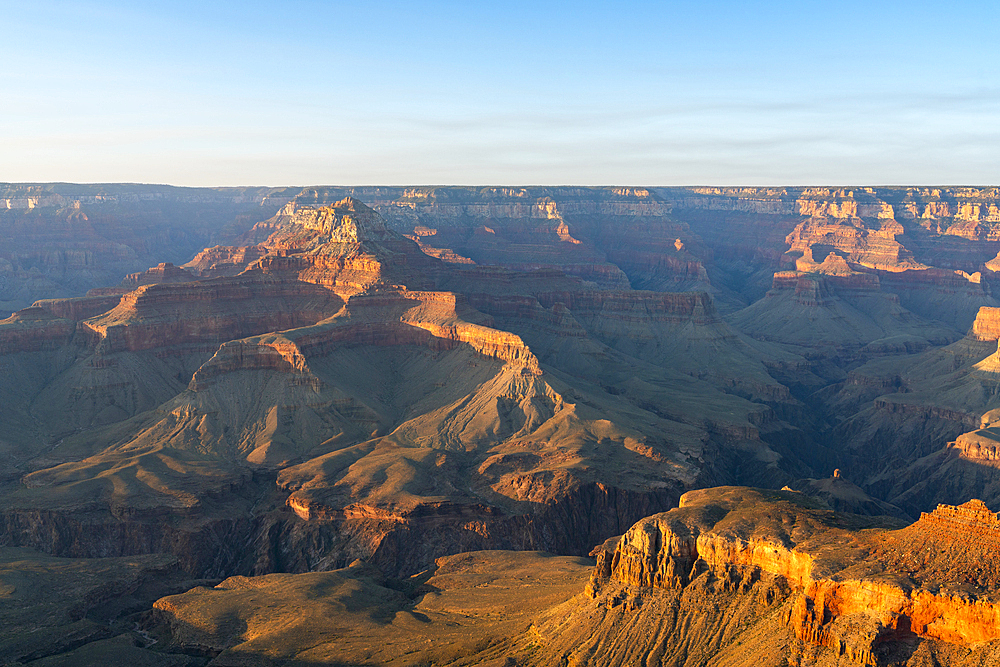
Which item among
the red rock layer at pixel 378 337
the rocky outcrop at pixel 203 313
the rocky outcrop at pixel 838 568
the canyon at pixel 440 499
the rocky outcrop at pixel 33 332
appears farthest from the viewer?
the rocky outcrop at pixel 203 313

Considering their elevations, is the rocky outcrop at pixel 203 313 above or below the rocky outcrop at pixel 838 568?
above

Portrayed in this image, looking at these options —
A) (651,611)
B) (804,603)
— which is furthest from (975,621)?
(651,611)

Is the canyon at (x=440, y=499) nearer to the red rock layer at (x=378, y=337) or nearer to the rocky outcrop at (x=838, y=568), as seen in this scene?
the rocky outcrop at (x=838, y=568)

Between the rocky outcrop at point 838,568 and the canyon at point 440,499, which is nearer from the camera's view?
the rocky outcrop at point 838,568

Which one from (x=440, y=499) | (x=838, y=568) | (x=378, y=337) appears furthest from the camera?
(x=378, y=337)

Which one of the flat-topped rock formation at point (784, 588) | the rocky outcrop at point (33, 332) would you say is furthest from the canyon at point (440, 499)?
the rocky outcrop at point (33, 332)

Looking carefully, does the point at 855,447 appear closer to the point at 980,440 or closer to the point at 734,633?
the point at 980,440

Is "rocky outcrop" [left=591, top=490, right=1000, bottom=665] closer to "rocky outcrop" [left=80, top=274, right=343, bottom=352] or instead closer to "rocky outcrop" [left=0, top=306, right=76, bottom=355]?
"rocky outcrop" [left=80, top=274, right=343, bottom=352]

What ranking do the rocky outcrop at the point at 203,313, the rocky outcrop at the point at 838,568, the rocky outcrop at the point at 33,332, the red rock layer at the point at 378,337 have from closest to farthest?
the rocky outcrop at the point at 838,568, the red rock layer at the point at 378,337, the rocky outcrop at the point at 33,332, the rocky outcrop at the point at 203,313

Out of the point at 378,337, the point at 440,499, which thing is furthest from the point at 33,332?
the point at 440,499

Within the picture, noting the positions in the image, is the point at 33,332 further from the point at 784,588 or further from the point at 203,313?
the point at 784,588

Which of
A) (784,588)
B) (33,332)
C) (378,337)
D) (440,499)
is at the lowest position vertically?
(440,499)
